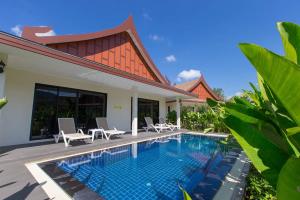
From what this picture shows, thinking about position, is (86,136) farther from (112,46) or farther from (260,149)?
(260,149)

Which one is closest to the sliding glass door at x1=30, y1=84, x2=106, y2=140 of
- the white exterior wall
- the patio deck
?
the white exterior wall

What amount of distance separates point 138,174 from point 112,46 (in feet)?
33.6

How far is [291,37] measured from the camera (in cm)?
66

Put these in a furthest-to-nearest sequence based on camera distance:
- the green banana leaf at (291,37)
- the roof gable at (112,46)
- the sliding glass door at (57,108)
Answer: the roof gable at (112,46), the sliding glass door at (57,108), the green banana leaf at (291,37)

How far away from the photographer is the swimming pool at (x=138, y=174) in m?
4.31

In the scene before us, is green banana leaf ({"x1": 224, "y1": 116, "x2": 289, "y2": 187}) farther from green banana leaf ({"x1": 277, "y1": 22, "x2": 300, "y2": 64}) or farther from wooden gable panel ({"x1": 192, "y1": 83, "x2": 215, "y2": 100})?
wooden gable panel ({"x1": 192, "y1": 83, "x2": 215, "y2": 100})

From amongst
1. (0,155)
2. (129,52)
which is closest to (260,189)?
(0,155)

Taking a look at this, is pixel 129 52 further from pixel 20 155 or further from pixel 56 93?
pixel 20 155

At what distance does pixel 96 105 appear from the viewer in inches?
488

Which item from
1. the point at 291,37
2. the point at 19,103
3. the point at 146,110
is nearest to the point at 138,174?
the point at 291,37

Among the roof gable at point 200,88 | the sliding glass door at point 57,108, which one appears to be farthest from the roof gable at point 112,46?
the roof gable at point 200,88

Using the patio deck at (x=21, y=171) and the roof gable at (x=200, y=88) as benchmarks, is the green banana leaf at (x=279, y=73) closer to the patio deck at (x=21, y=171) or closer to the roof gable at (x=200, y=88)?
the patio deck at (x=21, y=171)

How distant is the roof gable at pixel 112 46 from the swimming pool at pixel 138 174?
6831mm

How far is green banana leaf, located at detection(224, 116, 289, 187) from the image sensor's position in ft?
2.75
